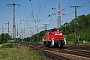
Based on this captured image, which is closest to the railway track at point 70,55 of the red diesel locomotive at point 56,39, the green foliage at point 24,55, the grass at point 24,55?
the grass at point 24,55

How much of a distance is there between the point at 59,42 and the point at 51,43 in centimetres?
187

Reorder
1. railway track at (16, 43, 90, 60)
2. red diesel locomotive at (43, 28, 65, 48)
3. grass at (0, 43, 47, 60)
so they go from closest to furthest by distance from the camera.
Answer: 1. grass at (0, 43, 47, 60)
2. railway track at (16, 43, 90, 60)
3. red diesel locomotive at (43, 28, 65, 48)

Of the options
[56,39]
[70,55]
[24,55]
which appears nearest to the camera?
[24,55]

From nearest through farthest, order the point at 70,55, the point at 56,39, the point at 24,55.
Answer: the point at 24,55, the point at 70,55, the point at 56,39

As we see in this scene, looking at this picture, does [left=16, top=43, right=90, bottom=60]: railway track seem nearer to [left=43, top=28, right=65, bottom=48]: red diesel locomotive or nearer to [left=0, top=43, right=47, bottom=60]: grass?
[left=0, top=43, right=47, bottom=60]: grass

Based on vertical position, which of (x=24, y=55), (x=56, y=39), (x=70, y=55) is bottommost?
(x=70, y=55)

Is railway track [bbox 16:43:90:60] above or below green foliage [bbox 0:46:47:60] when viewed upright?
below

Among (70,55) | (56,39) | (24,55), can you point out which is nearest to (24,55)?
(24,55)

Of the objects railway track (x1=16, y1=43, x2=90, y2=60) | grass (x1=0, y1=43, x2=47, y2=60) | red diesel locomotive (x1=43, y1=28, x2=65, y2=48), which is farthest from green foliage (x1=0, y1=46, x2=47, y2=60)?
red diesel locomotive (x1=43, y1=28, x2=65, y2=48)

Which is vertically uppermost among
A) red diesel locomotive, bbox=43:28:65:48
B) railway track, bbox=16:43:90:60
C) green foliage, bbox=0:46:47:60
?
red diesel locomotive, bbox=43:28:65:48

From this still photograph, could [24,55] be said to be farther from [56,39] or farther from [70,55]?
[56,39]

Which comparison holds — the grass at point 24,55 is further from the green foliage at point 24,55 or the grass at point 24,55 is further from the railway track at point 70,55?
the railway track at point 70,55

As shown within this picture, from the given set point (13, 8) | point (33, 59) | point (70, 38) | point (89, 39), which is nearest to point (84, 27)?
point (70, 38)

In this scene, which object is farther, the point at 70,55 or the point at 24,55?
the point at 70,55
